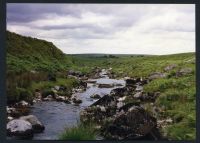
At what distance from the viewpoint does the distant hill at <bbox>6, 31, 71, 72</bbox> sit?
7.03m

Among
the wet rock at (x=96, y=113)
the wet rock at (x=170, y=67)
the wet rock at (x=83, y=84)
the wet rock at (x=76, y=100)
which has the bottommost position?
the wet rock at (x=96, y=113)

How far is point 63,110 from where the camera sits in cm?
738

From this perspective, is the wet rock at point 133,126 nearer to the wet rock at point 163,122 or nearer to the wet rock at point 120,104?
the wet rock at point 163,122

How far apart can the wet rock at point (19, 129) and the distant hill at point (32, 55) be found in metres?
0.76

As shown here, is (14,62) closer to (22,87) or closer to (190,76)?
(22,87)

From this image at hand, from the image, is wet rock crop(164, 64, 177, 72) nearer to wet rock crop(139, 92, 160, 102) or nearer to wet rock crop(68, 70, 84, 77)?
wet rock crop(139, 92, 160, 102)

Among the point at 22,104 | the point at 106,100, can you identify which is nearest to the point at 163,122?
the point at 106,100

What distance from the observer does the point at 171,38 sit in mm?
7305

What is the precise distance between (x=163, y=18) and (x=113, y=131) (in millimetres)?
1834

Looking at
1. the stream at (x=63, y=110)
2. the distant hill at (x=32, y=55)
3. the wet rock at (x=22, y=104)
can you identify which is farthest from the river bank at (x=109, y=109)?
the distant hill at (x=32, y=55)

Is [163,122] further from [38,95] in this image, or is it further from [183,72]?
[38,95]

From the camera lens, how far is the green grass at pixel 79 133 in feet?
22.2

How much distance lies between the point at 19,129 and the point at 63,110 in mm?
873

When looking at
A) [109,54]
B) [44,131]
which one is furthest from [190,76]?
[44,131]
